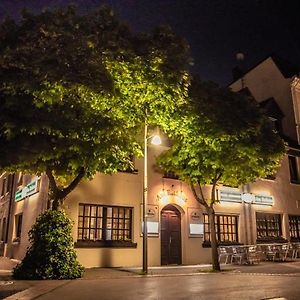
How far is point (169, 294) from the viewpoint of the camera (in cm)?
921

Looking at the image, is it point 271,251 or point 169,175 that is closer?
point 169,175

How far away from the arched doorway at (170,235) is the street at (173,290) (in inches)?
295

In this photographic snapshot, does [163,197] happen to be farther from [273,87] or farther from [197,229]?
[273,87]

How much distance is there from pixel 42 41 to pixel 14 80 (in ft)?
5.06

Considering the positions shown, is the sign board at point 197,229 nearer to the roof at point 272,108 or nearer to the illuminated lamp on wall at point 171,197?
the illuminated lamp on wall at point 171,197

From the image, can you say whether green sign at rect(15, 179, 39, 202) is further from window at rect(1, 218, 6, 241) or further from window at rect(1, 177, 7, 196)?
window at rect(1, 177, 7, 196)

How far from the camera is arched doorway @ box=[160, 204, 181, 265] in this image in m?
19.5

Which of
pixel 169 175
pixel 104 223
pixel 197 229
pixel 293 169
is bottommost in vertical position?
pixel 197 229

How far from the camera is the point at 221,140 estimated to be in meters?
15.9

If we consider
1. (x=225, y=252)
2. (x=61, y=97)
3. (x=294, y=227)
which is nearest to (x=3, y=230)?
(x=225, y=252)

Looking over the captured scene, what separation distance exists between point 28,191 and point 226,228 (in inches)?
428

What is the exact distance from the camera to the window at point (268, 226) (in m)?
23.7

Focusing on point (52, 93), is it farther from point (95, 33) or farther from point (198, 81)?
point (198, 81)

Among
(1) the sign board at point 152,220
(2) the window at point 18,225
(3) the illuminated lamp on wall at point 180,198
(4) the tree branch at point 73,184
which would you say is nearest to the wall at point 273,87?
(3) the illuminated lamp on wall at point 180,198
